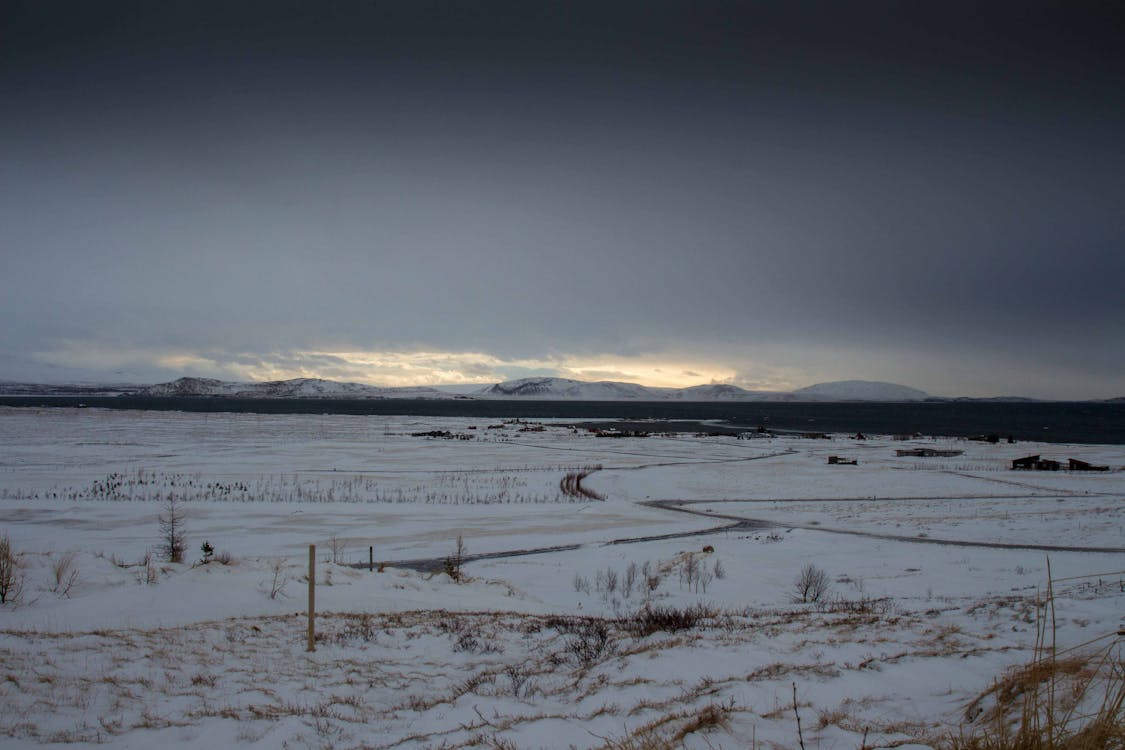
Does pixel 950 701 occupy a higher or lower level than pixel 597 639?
higher

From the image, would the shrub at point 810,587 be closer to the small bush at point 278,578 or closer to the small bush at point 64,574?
the small bush at point 278,578

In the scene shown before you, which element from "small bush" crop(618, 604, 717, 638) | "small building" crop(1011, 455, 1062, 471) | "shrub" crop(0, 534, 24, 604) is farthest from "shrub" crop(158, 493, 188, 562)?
"small building" crop(1011, 455, 1062, 471)

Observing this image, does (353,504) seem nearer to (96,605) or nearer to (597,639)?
(96,605)

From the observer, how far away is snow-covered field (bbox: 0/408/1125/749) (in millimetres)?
5977

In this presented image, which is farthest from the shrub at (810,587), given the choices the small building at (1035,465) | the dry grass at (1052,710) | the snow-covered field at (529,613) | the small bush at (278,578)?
the small building at (1035,465)

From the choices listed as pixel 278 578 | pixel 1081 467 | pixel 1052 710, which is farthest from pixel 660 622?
pixel 1081 467

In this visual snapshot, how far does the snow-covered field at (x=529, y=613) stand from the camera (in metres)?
5.98

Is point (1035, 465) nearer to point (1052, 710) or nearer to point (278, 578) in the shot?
point (278, 578)

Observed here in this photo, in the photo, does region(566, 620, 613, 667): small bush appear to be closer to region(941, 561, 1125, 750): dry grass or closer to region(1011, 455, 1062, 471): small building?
region(941, 561, 1125, 750): dry grass

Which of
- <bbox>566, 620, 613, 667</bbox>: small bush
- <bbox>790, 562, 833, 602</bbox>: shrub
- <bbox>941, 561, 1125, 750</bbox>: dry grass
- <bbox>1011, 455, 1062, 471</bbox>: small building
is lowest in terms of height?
<bbox>1011, 455, 1062, 471</bbox>: small building

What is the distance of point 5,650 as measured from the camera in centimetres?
756

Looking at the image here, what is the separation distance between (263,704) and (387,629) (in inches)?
123

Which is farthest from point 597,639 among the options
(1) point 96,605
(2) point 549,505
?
(2) point 549,505

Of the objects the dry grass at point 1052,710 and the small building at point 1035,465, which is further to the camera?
the small building at point 1035,465
